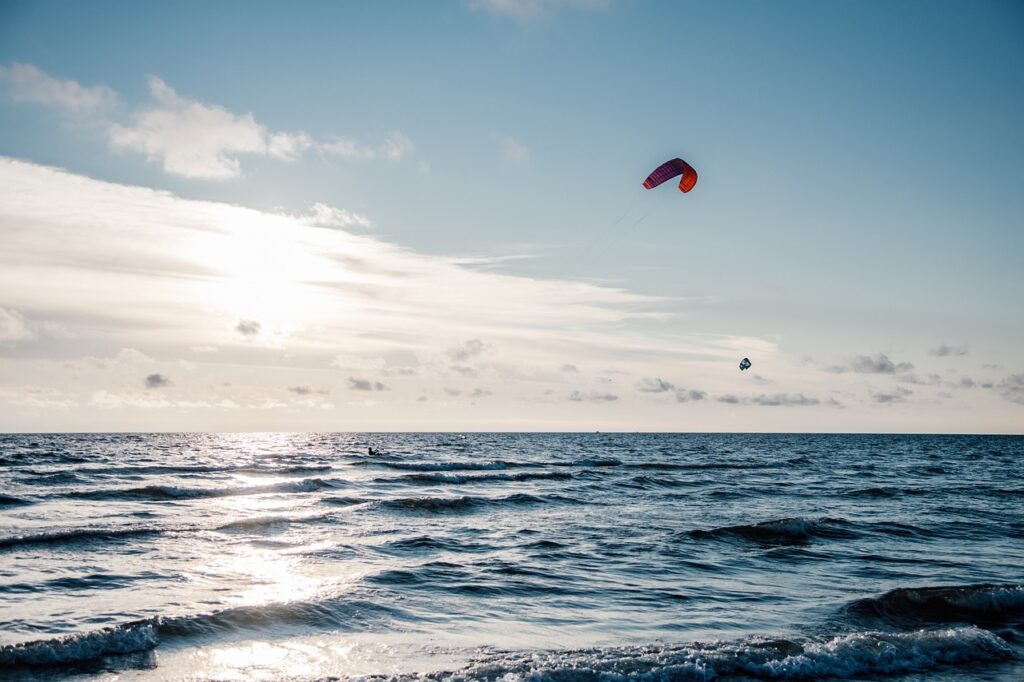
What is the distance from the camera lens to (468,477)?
47.0 meters

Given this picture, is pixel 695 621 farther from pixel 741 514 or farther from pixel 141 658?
pixel 741 514

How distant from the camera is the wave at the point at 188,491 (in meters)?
32.6

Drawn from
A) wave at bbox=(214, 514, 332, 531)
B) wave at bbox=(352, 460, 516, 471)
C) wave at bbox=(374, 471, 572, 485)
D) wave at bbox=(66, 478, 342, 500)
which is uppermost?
wave at bbox=(214, 514, 332, 531)

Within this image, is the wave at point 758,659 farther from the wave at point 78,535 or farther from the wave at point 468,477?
the wave at point 468,477

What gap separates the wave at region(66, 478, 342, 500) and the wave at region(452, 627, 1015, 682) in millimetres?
27212

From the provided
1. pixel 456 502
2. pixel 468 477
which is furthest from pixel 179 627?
pixel 468 477

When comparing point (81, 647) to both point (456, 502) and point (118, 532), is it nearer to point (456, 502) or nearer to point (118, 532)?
point (118, 532)

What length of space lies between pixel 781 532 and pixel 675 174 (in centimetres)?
1486

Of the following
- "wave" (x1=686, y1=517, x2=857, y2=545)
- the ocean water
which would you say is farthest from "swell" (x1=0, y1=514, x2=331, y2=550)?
"wave" (x1=686, y1=517, x2=857, y2=545)

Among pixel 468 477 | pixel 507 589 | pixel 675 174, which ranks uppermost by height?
pixel 675 174

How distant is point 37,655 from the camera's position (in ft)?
33.9

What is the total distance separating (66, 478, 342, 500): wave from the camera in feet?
107

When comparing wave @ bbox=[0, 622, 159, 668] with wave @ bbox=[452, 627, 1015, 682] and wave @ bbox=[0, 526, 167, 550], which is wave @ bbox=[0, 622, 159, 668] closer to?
wave @ bbox=[452, 627, 1015, 682]

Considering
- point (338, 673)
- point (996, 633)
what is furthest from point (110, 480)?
point (996, 633)
